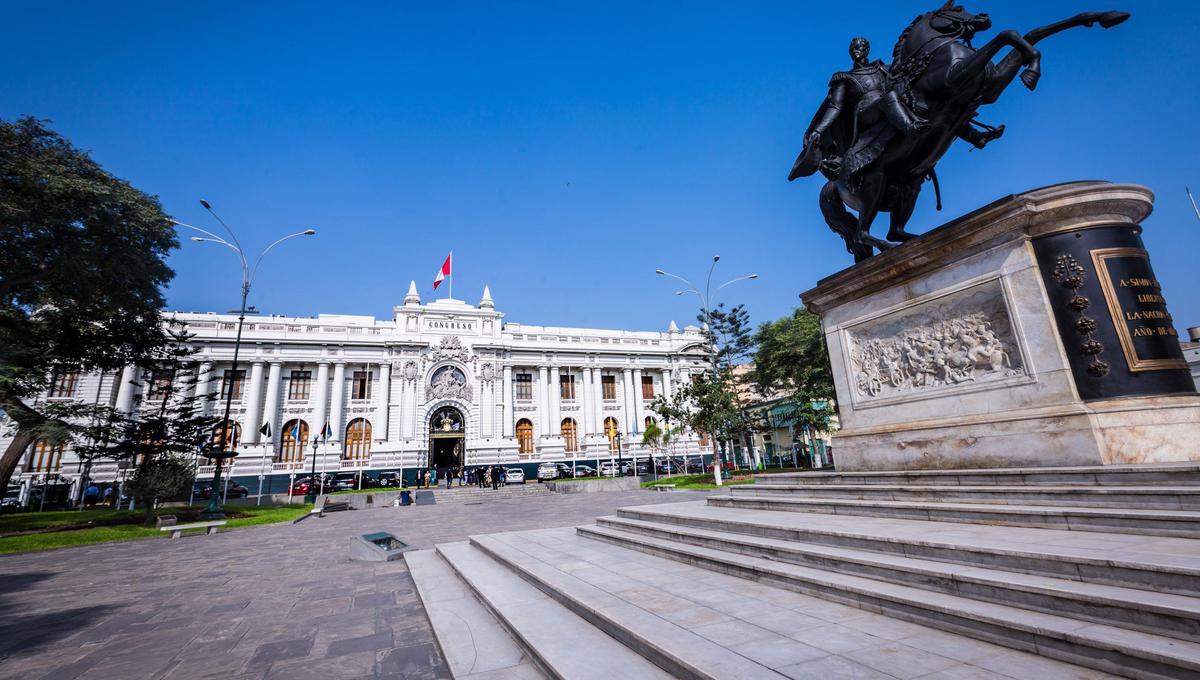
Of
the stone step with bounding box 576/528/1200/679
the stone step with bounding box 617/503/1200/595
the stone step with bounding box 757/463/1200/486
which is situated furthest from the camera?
the stone step with bounding box 757/463/1200/486

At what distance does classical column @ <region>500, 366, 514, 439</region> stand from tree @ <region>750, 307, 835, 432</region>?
19729 mm

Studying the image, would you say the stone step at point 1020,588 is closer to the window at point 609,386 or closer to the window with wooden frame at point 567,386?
the window with wooden frame at point 567,386

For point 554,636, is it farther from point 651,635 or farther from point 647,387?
point 647,387

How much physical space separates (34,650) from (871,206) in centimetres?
1045

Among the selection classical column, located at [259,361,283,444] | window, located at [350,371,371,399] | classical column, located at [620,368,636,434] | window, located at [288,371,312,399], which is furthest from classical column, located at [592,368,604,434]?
classical column, located at [259,361,283,444]

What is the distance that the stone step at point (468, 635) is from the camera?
3.38 meters

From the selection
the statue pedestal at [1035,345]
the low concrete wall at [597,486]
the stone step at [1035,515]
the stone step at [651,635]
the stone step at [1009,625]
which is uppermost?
the statue pedestal at [1035,345]

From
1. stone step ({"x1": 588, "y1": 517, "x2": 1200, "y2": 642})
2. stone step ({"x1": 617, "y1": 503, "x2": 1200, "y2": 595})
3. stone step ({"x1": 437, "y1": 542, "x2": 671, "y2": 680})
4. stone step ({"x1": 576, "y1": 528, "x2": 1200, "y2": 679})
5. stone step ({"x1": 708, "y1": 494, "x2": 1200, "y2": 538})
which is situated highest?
stone step ({"x1": 708, "y1": 494, "x2": 1200, "y2": 538})

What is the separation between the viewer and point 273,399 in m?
36.1

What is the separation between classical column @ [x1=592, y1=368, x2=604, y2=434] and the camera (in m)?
43.6

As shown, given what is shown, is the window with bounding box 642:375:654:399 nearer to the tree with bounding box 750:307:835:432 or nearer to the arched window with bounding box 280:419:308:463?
the tree with bounding box 750:307:835:432

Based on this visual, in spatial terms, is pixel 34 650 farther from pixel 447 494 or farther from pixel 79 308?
pixel 447 494

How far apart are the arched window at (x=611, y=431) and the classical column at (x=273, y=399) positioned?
25793mm

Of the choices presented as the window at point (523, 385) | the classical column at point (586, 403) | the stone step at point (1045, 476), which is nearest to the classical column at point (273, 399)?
the window at point (523, 385)
